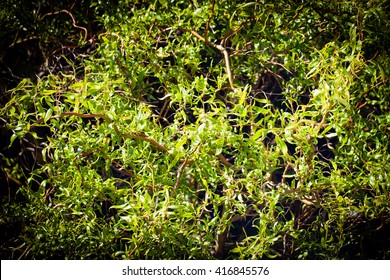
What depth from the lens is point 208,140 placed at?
45.7 inches

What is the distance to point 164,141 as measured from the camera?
4.27ft

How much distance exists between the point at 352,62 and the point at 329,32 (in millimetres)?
302

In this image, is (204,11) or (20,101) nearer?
(20,101)

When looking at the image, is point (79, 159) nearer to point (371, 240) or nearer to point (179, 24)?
point (179, 24)

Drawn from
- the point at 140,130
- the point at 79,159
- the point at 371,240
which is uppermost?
the point at 140,130

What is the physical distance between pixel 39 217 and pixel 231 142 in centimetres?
66

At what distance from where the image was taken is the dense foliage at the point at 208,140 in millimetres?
1212

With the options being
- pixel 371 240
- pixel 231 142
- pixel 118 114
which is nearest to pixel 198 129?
pixel 231 142

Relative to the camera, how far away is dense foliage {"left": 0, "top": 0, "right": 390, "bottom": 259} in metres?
1.21
